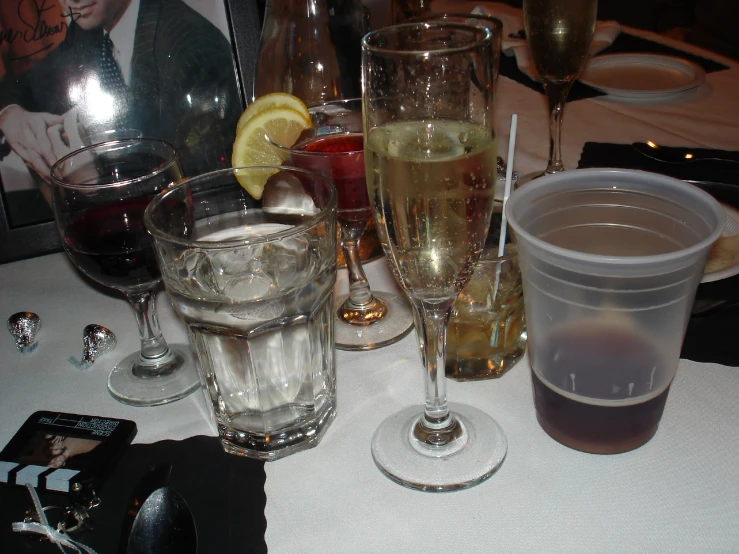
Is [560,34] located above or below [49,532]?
above

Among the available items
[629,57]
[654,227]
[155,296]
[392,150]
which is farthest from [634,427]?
[629,57]

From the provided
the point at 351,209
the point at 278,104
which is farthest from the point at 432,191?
the point at 278,104

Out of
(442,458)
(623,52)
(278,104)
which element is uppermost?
(278,104)

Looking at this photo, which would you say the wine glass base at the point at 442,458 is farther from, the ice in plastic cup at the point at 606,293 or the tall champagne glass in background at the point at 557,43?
the tall champagne glass in background at the point at 557,43

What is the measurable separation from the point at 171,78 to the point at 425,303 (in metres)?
0.53

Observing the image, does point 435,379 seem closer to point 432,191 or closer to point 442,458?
point 442,458

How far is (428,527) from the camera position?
20.1 inches

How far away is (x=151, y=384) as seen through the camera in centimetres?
68

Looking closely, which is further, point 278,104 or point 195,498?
point 278,104

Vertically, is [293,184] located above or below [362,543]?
above

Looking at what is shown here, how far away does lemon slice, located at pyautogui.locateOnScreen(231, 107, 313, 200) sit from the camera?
0.77 m

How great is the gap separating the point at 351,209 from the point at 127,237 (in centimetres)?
22

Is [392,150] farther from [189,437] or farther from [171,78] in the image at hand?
[171,78]

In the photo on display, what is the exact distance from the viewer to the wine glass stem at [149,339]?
27.1 inches
